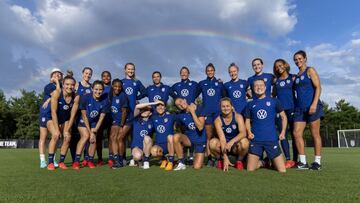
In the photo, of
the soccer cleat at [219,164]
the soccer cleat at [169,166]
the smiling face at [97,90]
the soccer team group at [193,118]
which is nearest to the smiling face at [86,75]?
the soccer team group at [193,118]

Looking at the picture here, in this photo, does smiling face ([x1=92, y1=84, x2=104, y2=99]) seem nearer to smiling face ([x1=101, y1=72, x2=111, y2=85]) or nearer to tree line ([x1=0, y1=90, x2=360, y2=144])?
smiling face ([x1=101, y1=72, x2=111, y2=85])

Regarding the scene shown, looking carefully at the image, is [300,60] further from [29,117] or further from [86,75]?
[29,117]

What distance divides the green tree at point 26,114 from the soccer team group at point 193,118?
60.4 m

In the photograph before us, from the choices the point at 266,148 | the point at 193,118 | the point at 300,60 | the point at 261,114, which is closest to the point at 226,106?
the point at 261,114

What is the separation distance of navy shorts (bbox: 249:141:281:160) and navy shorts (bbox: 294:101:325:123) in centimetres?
87

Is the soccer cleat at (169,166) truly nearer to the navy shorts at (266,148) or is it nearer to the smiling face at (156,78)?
the navy shorts at (266,148)

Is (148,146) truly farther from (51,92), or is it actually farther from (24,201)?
(24,201)

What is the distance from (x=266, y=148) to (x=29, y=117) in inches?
2580

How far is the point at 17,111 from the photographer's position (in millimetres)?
64312

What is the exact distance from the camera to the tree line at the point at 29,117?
60906 mm

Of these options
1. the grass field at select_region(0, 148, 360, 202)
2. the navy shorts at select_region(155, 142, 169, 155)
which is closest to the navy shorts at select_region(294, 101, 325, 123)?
the grass field at select_region(0, 148, 360, 202)

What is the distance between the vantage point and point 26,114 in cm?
6359

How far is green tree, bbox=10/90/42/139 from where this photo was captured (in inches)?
2454

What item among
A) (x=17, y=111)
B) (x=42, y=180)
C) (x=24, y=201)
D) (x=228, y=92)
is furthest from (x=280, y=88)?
(x=17, y=111)
